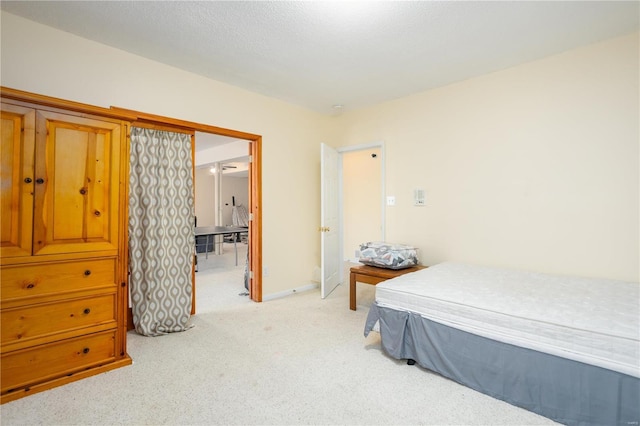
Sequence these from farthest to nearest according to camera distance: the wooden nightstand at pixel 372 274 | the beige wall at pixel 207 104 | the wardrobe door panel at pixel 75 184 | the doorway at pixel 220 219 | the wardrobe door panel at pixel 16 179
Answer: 1. the doorway at pixel 220 219
2. the wooden nightstand at pixel 372 274
3. the beige wall at pixel 207 104
4. the wardrobe door panel at pixel 75 184
5. the wardrobe door panel at pixel 16 179

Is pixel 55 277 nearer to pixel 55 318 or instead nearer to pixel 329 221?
pixel 55 318

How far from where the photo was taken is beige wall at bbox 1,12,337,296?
2203 millimetres

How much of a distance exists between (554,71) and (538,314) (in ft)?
7.59

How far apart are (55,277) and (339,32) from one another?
2592 millimetres

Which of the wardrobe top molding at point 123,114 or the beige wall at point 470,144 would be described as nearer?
the wardrobe top molding at point 123,114

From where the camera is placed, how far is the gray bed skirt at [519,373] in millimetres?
1422

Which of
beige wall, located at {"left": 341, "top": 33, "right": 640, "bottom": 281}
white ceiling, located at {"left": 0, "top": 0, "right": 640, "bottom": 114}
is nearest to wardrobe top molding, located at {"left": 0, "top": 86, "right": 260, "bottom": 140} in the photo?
white ceiling, located at {"left": 0, "top": 0, "right": 640, "bottom": 114}

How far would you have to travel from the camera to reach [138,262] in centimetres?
276

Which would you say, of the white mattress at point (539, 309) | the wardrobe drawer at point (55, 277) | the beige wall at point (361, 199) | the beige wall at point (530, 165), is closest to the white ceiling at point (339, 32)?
the beige wall at point (530, 165)

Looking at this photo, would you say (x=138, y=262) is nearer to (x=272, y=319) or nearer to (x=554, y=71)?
(x=272, y=319)

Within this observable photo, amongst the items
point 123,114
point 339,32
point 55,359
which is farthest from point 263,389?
point 339,32

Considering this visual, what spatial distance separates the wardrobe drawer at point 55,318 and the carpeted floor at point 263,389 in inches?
13.6

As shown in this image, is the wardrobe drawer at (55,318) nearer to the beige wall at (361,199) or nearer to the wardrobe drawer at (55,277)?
the wardrobe drawer at (55,277)

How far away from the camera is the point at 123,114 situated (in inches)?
83.2
